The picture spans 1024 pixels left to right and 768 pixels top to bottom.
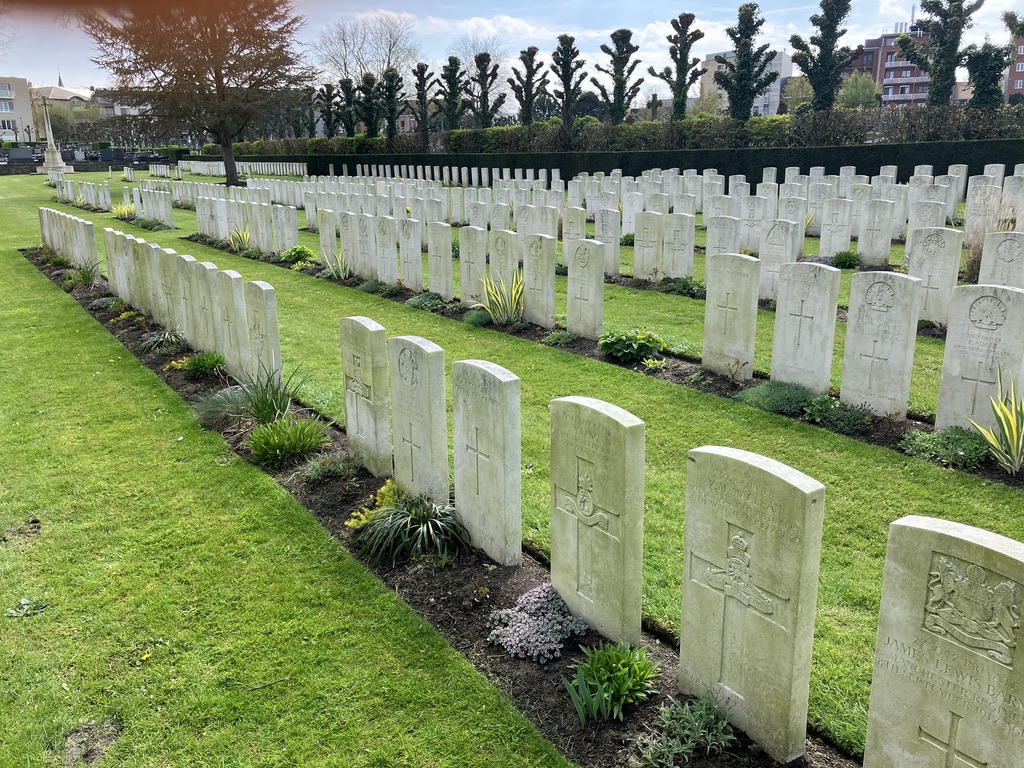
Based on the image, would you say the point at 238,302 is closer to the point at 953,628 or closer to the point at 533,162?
the point at 953,628

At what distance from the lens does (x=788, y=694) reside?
284 centimetres

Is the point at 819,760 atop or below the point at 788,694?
below

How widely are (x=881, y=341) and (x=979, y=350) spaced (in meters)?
0.67

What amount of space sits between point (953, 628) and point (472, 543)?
268 cm

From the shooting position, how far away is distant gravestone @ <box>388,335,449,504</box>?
455 cm

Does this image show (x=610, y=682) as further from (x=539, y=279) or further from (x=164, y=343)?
(x=164, y=343)

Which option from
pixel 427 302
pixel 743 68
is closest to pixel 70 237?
pixel 427 302

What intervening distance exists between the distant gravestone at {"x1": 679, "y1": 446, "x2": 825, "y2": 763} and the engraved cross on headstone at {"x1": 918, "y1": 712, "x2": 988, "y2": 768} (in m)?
0.45

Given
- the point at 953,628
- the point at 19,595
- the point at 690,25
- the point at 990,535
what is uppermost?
the point at 690,25

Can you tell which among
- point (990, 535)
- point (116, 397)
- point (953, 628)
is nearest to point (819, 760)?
point (953, 628)

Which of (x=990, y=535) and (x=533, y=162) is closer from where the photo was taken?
(x=990, y=535)

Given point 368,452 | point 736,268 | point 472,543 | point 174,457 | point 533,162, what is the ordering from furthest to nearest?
point 533,162 < point 736,268 < point 174,457 < point 368,452 < point 472,543

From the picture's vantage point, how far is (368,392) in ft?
17.3

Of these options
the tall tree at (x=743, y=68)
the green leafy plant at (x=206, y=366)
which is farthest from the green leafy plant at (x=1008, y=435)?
the tall tree at (x=743, y=68)
